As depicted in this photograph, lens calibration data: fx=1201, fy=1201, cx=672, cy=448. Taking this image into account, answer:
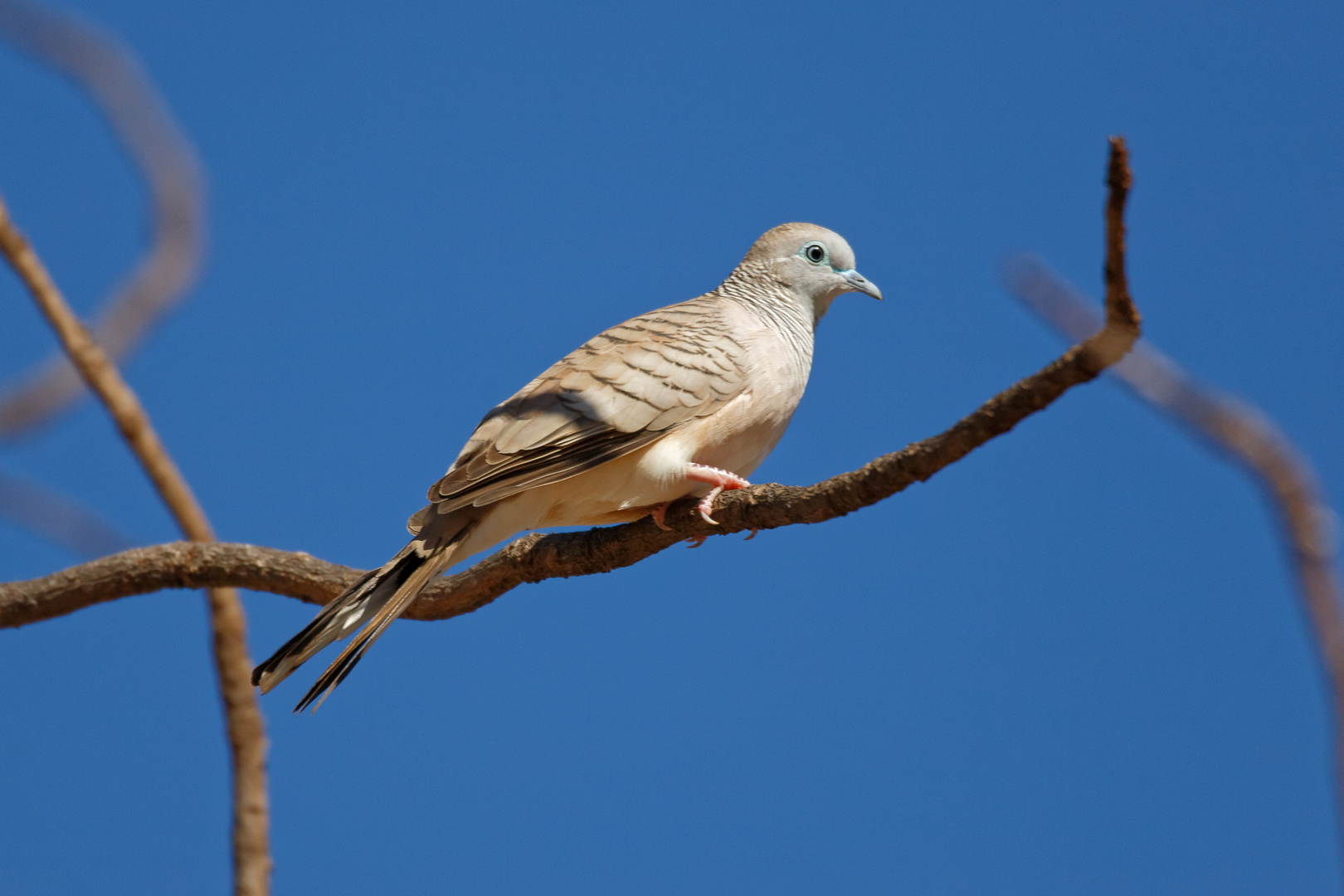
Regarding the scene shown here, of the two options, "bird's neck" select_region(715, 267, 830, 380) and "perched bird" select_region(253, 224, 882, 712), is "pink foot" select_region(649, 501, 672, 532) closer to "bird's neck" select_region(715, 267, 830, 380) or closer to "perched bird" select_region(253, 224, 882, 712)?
"perched bird" select_region(253, 224, 882, 712)

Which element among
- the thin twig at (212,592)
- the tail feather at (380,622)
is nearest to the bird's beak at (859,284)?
the tail feather at (380,622)

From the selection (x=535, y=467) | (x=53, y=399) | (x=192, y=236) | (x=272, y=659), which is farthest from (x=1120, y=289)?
(x=53, y=399)

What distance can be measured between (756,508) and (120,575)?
2499 mm

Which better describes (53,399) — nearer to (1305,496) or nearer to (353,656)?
(353,656)

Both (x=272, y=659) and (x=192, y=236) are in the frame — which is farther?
(x=192, y=236)

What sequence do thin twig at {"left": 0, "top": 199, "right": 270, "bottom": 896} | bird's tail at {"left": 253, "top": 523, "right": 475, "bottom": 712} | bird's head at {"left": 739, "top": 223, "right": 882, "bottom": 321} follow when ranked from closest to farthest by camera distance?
bird's tail at {"left": 253, "top": 523, "right": 475, "bottom": 712}, thin twig at {"left": 0, "top": 199, "right": 270, "bottom": 896}, bird's head at {"left": 739, "top": 223, "right": 882, "bottom": 321}

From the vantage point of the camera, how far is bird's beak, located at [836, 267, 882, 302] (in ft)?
17.6

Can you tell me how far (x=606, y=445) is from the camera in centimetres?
416

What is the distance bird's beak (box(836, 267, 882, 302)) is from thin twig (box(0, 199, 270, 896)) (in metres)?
3.01

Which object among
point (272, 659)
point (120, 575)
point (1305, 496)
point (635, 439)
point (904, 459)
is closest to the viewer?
point (1305, 496)

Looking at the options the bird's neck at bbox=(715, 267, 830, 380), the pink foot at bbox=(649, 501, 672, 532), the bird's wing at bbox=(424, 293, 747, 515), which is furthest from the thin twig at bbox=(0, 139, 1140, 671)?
the bird's neck at bbox=(715, 267, 830, 380)

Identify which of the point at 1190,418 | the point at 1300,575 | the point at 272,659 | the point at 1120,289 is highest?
the point at 1120,289

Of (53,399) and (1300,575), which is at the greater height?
(53,399)

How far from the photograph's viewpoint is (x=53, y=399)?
3932 mm
